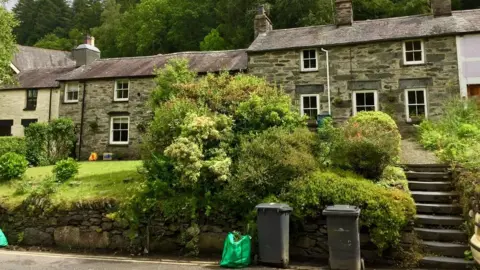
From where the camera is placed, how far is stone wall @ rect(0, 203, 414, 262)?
277 inches

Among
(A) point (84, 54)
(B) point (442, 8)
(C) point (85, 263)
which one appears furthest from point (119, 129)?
(B) point (442, 8)

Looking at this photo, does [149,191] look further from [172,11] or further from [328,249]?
[172,11]

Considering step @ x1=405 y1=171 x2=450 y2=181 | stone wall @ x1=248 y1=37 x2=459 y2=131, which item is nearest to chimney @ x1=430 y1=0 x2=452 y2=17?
stone wall @ x1=248 y1=37 x2=459 y2=131

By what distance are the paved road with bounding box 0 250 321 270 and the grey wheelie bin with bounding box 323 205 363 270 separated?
59.6 inches

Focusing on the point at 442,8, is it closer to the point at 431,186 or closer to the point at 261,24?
the point at 261,24

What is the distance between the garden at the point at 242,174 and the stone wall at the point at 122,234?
16 centimetres

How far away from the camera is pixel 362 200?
6652 mm

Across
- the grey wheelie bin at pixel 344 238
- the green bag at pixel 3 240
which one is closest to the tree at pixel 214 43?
the green bag at pixel 3 240

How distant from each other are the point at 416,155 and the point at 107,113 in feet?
57.8

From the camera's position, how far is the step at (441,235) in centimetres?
652

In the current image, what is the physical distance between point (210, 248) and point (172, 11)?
3793 cm

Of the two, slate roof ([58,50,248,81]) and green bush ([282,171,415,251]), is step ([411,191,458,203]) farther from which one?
slate roof ([58,50,248,81])

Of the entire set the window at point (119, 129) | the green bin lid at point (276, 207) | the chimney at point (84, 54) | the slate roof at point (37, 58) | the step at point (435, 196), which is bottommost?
the green bin lid at point (276, 207)

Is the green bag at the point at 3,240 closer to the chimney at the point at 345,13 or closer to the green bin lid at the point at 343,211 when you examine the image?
the green bin lid at the point at 343,211
